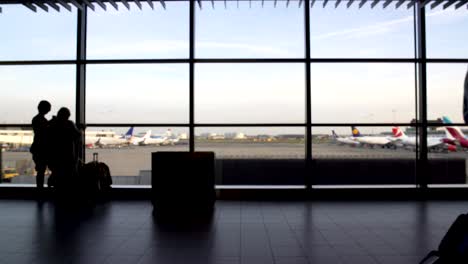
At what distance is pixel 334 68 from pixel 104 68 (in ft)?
13.3

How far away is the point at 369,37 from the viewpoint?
245 inches

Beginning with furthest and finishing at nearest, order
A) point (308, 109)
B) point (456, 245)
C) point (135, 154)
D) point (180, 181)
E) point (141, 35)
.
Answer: point (135, 154), point (141, 35), point (308, 109), point (180, 181), point (456, 245)

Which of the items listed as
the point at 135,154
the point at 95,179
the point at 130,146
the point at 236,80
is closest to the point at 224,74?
the point at 236,80

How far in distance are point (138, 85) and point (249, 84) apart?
2.03m

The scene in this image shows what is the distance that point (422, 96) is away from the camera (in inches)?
232

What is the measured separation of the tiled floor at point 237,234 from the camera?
9.72 ft

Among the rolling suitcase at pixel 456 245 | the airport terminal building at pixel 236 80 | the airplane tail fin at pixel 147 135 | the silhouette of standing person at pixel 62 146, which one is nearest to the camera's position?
the rolling suitcase at pixel 456 245

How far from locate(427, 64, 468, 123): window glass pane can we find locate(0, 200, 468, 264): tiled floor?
64.5 inches

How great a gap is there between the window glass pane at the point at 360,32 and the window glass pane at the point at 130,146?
287 centimetres

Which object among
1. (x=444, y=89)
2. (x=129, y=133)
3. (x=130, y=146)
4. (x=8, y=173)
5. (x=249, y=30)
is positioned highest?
(x=249, y=30)

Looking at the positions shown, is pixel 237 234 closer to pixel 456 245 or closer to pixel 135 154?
pixel 456 245

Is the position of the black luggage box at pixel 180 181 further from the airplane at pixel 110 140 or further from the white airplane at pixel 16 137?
the white airplane at pixel 16 137

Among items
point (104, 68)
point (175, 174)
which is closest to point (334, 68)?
point (175, 174)

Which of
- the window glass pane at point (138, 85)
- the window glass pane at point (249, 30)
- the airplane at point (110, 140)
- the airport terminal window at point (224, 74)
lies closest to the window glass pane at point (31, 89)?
the airport terminal window at point (224, 74)
